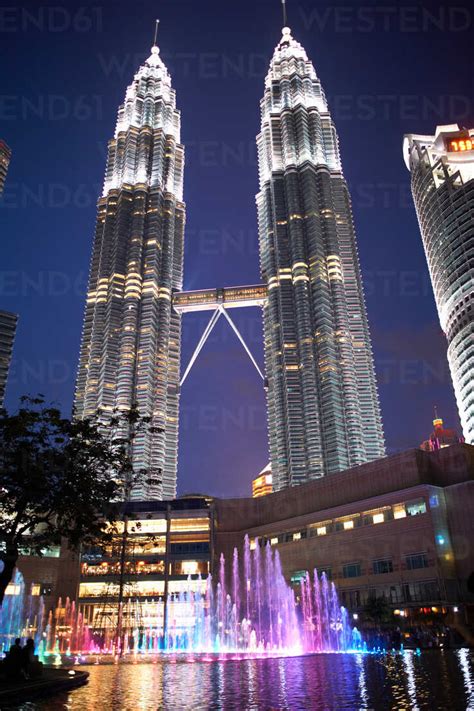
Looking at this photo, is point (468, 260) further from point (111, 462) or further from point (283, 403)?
point (111, 462)

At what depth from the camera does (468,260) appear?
130 meters

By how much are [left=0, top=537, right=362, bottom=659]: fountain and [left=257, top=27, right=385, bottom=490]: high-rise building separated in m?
47.7

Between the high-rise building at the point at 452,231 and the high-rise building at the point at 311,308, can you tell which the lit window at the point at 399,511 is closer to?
the high-rise building at the point at 452,231

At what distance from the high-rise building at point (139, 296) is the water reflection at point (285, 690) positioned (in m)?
121

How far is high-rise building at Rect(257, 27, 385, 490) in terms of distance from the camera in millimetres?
137750

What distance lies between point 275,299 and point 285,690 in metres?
146

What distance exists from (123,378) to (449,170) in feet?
332

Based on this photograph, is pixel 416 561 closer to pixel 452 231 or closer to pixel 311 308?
pixel 452 231

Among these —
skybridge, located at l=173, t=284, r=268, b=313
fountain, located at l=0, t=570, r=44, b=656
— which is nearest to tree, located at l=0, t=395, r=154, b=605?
fountain, located at l=0, t=570, r=44, b=656

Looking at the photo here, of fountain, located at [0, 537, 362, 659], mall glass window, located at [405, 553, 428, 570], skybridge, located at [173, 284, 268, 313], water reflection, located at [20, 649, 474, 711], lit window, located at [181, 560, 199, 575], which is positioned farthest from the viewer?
skybridge, located at [173, 284, 268, 313]

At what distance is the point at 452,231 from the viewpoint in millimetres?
135750

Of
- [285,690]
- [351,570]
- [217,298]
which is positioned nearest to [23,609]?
[351,570]

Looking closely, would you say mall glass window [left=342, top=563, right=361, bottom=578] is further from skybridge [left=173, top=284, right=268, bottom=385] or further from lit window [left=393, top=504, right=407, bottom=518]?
skybridge [left=173, top=284, right=268, bottom=385]

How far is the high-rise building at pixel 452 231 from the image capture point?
12694cm
